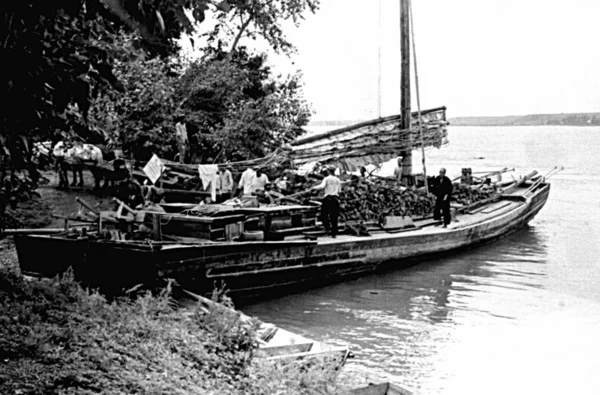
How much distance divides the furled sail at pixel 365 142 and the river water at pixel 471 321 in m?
3.99

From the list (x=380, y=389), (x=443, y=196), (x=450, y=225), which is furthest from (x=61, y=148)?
(x=450, y=225)

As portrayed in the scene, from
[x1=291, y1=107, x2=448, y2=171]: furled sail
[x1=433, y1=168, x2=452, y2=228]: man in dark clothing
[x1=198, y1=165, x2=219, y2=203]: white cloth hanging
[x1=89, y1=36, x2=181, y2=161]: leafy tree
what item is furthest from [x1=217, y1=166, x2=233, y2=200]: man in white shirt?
[x1=433, y1=168, x2=452, y2=228]: man in dark clothing

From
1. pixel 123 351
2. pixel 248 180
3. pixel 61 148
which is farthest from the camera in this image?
pixel 248 180

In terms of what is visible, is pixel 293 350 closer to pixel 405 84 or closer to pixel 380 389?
pixel 380 389

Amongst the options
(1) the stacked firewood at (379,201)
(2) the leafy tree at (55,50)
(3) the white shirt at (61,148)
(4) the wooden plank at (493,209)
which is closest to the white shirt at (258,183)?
(1) the stacked firewood at (379,201)

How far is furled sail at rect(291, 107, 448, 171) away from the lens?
22.8m

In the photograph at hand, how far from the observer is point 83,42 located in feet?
16.1

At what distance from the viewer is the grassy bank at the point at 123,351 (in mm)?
5875

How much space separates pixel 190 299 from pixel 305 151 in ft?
35.3

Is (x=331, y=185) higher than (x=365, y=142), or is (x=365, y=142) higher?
(x=365, y=142)

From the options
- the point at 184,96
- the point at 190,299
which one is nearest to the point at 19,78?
the point at 190,299

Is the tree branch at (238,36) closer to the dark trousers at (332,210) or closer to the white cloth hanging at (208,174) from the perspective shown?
the white cloth hanging at (208,174)

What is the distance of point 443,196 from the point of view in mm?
21219

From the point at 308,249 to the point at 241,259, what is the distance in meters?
2.12
